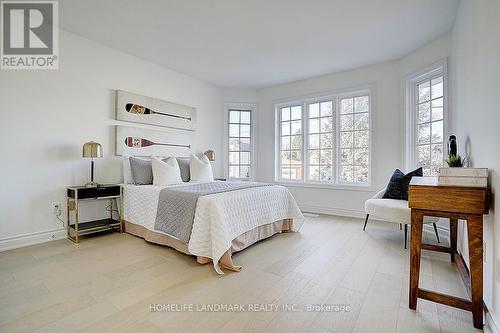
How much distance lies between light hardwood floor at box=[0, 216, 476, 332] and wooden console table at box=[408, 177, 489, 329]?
120 mm

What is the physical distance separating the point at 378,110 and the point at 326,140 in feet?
3.34

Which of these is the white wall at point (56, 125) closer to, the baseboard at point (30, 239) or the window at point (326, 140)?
the baseboard at point (30, 239)

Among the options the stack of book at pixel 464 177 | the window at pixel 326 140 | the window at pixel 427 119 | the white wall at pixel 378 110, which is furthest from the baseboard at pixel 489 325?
the window at pixel 326 140

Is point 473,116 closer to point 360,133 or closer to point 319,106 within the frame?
point 360,133

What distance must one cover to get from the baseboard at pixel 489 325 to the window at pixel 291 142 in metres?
3.62

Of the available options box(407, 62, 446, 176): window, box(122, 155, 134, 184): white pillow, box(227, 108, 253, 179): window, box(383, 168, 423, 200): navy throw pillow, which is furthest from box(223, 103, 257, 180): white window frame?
box(407, 62, 446, 176): window

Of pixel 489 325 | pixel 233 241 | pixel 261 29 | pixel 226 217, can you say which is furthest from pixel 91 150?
pixel 489 325

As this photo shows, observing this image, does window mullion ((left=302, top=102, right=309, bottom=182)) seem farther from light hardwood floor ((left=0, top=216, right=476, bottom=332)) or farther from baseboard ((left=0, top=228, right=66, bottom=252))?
baseboard ((left=0, top=228, right=66, bottom=252))

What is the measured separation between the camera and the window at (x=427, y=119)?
325cm

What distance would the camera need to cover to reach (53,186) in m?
2.96

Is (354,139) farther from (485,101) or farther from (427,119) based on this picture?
(485,101)

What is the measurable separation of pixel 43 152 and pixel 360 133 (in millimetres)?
4740

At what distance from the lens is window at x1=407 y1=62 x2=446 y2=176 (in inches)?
128

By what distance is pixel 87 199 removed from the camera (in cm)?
302
